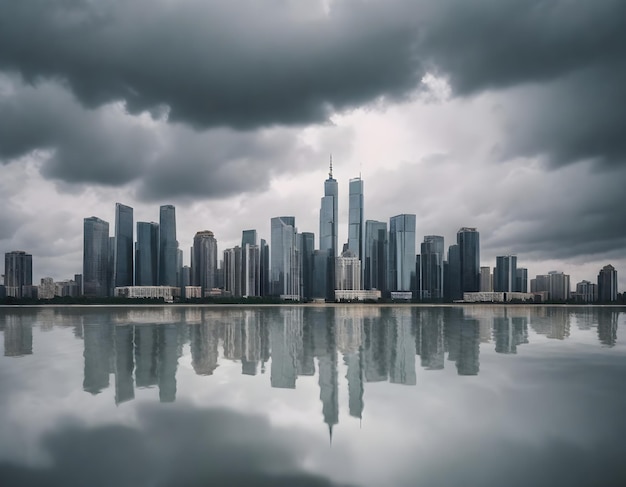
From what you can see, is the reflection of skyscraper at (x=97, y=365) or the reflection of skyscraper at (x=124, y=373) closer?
the reflection of skyscraper at (x=124, y=373)

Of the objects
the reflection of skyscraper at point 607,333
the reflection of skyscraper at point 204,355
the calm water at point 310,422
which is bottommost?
the reflection of skyscraper at point 607,333

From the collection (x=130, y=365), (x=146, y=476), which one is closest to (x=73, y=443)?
(x=146, y=476)

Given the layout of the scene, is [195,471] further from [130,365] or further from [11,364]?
[11,364]

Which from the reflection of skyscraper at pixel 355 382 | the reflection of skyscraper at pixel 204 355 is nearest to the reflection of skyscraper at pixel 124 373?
the reflection of skyscraper at pixel 204 355

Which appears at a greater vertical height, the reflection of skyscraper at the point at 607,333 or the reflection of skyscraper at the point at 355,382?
the reflection of skyscraper at the point at 355,382

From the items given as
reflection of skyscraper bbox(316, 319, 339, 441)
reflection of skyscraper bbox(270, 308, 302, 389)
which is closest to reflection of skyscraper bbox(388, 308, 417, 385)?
reflection of skyscraper bbox(316, 319, 339, 441)

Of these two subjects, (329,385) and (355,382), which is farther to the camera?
(355,382)

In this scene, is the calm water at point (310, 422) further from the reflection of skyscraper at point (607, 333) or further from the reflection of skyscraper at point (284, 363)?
the reflection of skyscraper at point (607, 333)

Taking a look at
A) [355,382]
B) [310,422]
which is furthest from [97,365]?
[310,422]

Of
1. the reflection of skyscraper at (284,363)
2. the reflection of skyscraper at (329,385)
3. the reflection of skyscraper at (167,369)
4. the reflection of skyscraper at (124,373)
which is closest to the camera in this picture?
the reflection of skyscraper at (329,385)

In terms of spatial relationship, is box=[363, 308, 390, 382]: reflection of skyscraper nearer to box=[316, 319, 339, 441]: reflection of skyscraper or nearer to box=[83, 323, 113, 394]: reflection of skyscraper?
box=[316, 319, 339, 441]: reflection of skyscraper

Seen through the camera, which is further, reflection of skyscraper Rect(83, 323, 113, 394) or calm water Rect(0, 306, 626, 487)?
reflection of skyscraper Rect(83, 323, 113, 394)

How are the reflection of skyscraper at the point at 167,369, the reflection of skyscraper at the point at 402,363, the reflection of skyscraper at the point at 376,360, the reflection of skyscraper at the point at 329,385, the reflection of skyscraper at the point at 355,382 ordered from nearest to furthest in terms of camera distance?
the reflection of skyscraper at the point at 329,385
the reflection of skyscraper at the point at 355,382
the reflection of skyscraper at the point at 167,369
the reflection of skyscraper at the point at 402,363
the reflection of skyscraper at the point at 376,360

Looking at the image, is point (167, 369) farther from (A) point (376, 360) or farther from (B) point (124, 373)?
(A) point (376, 360)
